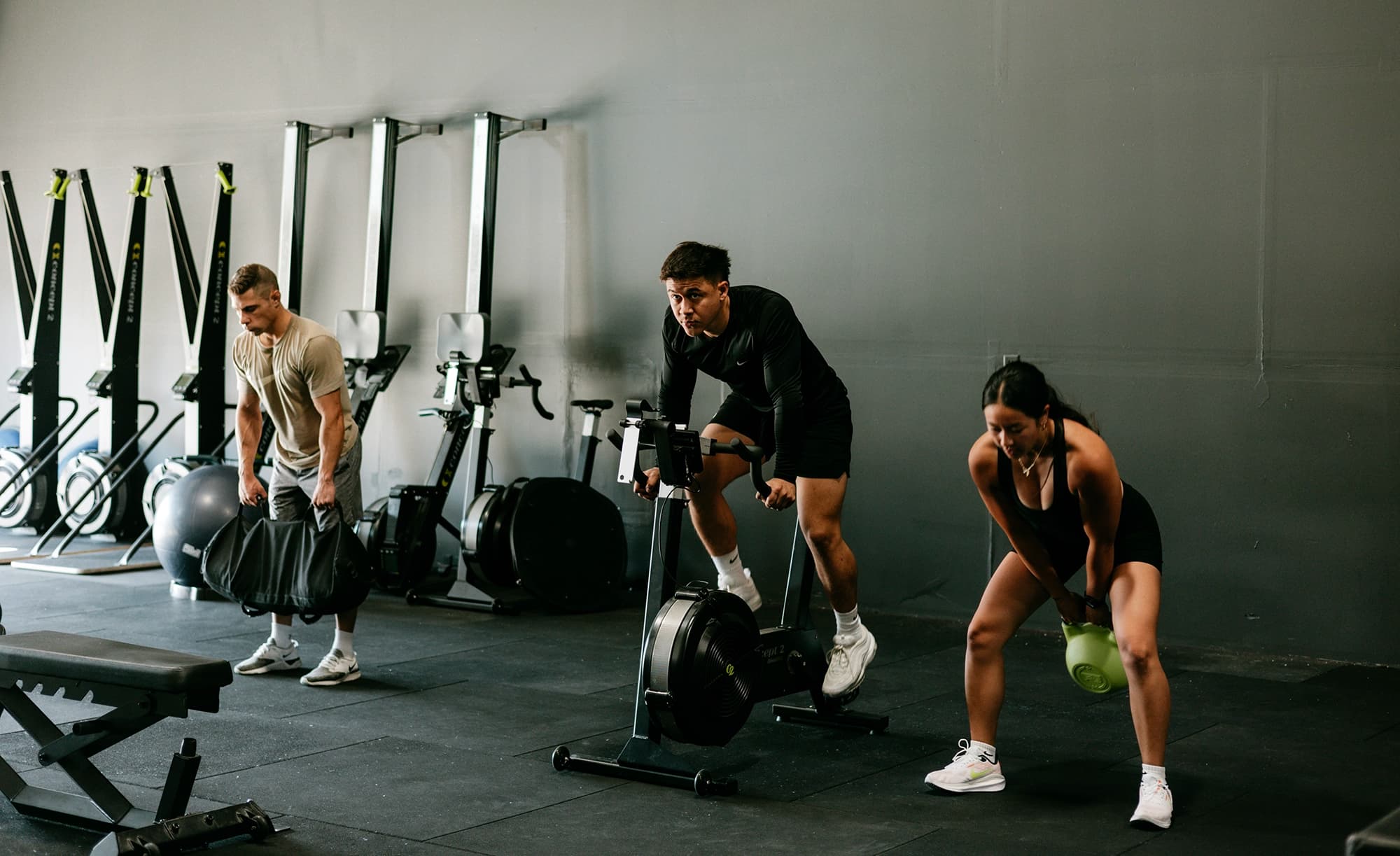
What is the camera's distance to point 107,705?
2.97 meters

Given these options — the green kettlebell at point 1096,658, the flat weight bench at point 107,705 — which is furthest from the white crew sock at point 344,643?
the green kettlebell at point 1096,658

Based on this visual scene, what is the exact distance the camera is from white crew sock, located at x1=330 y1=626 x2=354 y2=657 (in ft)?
15.6

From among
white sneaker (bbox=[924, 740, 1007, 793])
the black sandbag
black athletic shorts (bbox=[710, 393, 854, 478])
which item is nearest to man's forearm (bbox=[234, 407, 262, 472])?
the black sandbag

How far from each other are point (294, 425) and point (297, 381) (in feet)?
0.55

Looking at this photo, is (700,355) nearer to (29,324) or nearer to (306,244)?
(306,244)

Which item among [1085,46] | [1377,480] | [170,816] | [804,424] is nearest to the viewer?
[170,816]

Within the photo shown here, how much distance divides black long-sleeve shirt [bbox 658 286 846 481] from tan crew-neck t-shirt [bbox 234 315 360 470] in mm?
1283

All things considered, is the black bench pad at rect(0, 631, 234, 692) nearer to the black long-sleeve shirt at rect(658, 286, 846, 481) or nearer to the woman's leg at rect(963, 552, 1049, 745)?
the black long-sleeve shirt at rect(658, 286, 846, 481)

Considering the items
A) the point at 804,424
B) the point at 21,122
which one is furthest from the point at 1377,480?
the point at 21,122

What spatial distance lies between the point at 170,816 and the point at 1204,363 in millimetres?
4109

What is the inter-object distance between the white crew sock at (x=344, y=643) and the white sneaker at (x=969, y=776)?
2153mm

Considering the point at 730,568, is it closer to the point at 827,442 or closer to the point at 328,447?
the point at 827,442

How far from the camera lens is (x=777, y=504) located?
11.6 feet

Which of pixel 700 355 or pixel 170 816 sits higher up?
pixel 700 355
